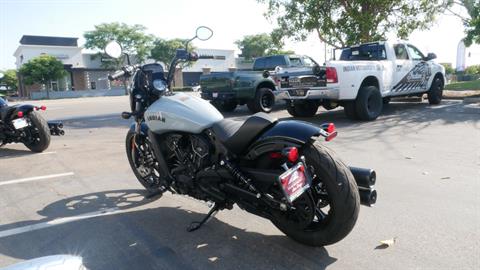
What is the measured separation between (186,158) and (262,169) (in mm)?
948

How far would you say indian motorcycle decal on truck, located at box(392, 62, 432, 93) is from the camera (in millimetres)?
10953

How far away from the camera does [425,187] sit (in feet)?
14.9

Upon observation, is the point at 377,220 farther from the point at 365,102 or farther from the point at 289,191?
the point at 365,102

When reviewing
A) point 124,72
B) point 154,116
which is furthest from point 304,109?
point 154,116

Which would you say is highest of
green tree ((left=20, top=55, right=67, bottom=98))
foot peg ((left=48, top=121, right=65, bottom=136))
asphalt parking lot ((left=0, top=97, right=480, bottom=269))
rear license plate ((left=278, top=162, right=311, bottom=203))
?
green tree ((left=20, top=55, right=67, bottom=98))

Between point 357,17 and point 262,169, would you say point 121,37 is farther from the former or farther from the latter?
point 262,169

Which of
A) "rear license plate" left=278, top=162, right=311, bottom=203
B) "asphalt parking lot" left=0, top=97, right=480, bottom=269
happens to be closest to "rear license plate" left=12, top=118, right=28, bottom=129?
"asphalt parking lot" left=0, top=97, right=480, bottom=269

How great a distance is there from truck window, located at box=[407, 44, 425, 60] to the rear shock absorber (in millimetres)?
9843

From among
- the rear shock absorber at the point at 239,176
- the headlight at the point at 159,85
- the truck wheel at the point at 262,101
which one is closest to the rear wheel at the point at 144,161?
the headlight at the point at 159,85

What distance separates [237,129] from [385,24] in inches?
663

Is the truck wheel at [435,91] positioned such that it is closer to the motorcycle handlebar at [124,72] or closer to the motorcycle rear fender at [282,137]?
the motorcycle handlebar at [124,72]

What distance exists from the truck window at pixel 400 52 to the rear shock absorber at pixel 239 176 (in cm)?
925

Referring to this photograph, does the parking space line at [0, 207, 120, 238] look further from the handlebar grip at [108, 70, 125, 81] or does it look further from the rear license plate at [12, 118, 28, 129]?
the rear license plate at [12, 118, 28, 129]

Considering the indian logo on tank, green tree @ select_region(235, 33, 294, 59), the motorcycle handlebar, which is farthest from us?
green tree @ select_region(235, 33, 294, 59)
